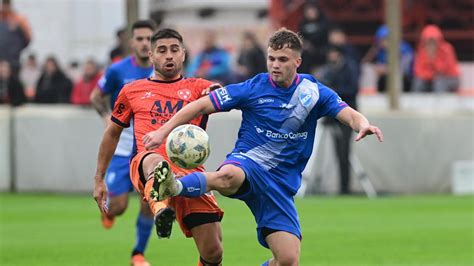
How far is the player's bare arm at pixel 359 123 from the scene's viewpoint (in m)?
9.05

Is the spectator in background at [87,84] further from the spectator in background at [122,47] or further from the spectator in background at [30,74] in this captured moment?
the spectator in background at [30,74]

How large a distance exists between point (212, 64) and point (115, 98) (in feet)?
33.1

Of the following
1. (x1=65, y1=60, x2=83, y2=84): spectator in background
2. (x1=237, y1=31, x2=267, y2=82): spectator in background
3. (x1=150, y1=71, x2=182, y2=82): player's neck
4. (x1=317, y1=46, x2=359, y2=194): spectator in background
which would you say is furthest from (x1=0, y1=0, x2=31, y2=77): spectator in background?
(x1=150, y1=71, x2=182, y2=82): player's neck

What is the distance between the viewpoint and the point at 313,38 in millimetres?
22656

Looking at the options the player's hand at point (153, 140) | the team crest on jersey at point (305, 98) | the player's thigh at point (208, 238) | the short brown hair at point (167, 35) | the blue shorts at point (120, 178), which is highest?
the short brown hair at point (167, 35)

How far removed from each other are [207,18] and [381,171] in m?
11.2

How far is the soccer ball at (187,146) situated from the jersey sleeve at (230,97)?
0.37m

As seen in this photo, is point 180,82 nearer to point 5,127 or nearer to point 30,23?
point 5,127

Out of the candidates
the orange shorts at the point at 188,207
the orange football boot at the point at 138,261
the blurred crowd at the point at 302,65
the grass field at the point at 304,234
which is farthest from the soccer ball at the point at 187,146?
the blurred crowd at the point at 302,65

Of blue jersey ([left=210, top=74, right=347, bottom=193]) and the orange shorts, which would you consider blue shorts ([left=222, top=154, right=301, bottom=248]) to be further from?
the orange shorts

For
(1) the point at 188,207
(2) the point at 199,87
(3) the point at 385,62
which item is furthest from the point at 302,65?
(1) the point at 188,207

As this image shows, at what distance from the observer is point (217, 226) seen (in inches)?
393

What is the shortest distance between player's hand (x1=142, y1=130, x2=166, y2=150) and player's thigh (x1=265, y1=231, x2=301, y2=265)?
113cm

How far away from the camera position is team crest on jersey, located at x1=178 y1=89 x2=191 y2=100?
33.4 feet
